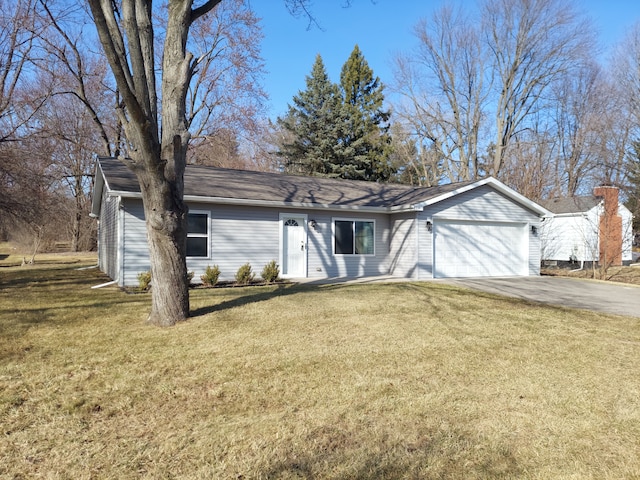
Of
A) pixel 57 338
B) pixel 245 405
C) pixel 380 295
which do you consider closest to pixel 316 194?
pixel 380 295

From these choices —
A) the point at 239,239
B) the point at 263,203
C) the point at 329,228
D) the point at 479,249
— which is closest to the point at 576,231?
the point at 479,249

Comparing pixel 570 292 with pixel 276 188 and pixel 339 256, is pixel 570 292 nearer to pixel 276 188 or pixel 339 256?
pixel 339 256

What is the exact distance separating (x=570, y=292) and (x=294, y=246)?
303 inches

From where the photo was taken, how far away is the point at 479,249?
47.1 ft

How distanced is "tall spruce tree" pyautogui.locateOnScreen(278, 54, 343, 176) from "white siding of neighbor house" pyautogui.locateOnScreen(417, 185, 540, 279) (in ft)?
47.7

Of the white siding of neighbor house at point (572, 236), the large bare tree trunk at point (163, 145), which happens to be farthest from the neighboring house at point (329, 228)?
the white siding of neighbor house at point (572, 236)

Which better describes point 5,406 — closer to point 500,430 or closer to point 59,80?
point 500,430

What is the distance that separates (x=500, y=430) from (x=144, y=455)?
8.51 feet

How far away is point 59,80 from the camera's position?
20500mm

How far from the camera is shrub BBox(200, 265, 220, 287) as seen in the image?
10680 mm

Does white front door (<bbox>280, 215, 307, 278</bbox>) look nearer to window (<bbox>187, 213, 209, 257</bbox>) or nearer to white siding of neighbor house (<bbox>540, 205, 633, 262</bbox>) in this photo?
window (<bbox>187, 213, 209, 257</bbox>)

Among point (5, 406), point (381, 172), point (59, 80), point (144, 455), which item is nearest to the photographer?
point (144, 455)

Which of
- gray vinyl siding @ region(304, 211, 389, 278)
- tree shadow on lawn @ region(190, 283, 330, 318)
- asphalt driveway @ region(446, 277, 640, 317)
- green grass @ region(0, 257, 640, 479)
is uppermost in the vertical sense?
gray vinyl siding @ region(304, 211, 389, 278)

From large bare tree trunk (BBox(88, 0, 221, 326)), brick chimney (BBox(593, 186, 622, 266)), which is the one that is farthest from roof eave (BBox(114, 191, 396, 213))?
brick chimney (BBox(593, 186, 622, 266))
